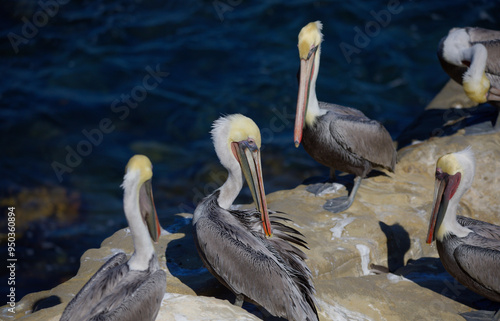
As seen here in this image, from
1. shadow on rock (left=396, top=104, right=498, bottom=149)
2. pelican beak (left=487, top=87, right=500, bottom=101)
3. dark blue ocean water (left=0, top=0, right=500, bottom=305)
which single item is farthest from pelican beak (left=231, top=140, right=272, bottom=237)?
dark blue ocean water (left=0, top=0, right=500, bottom=305)

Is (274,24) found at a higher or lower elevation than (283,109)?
higher

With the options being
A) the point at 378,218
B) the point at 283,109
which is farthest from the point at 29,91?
the point at 378,218

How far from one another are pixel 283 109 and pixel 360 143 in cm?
476

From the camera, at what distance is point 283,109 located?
11195 millimetres

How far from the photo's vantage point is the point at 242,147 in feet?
17.1

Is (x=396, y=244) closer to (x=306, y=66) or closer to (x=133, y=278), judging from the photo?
(x=306, y=66)

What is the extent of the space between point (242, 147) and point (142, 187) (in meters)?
1.20

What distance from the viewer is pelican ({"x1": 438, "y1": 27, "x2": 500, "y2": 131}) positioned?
277 inches

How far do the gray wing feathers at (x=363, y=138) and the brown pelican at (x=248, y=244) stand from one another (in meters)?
1.49

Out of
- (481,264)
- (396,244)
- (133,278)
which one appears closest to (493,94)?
(396,244)

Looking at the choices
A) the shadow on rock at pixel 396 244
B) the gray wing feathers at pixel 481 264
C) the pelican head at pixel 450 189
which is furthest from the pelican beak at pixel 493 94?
the gray wing feathers at pixel 481 264

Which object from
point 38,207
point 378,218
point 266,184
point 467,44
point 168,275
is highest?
point 467,44

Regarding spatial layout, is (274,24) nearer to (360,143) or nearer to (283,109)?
(283,109)

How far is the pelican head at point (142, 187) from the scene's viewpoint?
420cm
